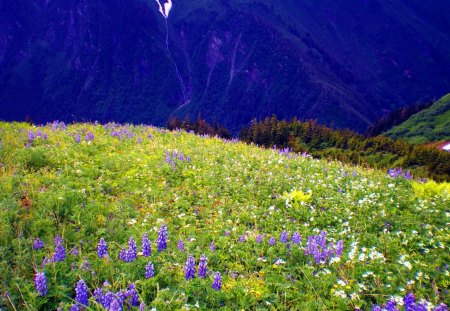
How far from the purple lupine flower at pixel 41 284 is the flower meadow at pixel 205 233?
14 millimetres

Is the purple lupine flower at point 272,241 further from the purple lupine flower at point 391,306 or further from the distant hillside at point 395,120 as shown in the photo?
the distant hillside at point 395,120

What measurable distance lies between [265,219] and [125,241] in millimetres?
2906

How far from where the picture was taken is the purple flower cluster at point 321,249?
19.0 ft

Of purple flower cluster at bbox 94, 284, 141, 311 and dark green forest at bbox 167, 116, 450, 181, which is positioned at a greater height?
dark green forest at bbox 167, 116, 450, 181

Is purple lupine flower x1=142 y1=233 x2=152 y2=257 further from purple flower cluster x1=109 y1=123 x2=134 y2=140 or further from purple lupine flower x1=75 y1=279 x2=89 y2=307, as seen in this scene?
purple flower cluster x1=109 y1=123 x2=134 y2=140

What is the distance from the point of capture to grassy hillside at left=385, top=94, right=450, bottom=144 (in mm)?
141375

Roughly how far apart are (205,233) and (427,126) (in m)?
168

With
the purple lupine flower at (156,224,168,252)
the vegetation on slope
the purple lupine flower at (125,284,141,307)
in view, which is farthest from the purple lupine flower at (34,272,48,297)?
the vegetation on slope

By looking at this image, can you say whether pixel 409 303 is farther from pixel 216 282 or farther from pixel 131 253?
pixel 131 253

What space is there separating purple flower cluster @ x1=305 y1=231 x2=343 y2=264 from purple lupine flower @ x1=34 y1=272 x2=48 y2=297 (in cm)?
381

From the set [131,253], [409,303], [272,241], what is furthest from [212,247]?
[409,303]

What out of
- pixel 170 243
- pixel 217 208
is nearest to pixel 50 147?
pixel 217 208

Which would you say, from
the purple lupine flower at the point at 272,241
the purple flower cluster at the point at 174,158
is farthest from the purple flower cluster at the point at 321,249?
the purple flower cluster at the point at 174,158

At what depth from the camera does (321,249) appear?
6.11 metres
